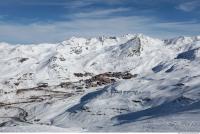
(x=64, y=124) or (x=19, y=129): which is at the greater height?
(x=19, y=129)

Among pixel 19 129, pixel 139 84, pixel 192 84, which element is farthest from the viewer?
pixel 139 84

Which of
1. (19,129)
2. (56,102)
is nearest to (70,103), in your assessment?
(56,102)

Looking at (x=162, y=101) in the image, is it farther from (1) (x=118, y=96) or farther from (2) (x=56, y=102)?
(2) (x=56, y=102)

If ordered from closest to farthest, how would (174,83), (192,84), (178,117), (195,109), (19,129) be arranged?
(19,129) → (178,117) → (195,109) → (192,84) → (174,83)

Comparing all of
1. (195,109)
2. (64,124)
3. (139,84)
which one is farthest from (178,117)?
(139,84)

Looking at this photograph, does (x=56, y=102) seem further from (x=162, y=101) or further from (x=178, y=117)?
(x=178, y=117)

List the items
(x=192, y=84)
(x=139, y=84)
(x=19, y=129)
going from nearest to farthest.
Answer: (x=19, y=129), (x=192, y=84), (x=139, y=84)

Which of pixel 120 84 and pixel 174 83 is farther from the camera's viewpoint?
pixel 120 84

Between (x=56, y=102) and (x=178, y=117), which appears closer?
(x=178, y=117)

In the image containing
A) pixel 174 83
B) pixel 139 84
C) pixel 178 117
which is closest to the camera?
pixel 178 117
